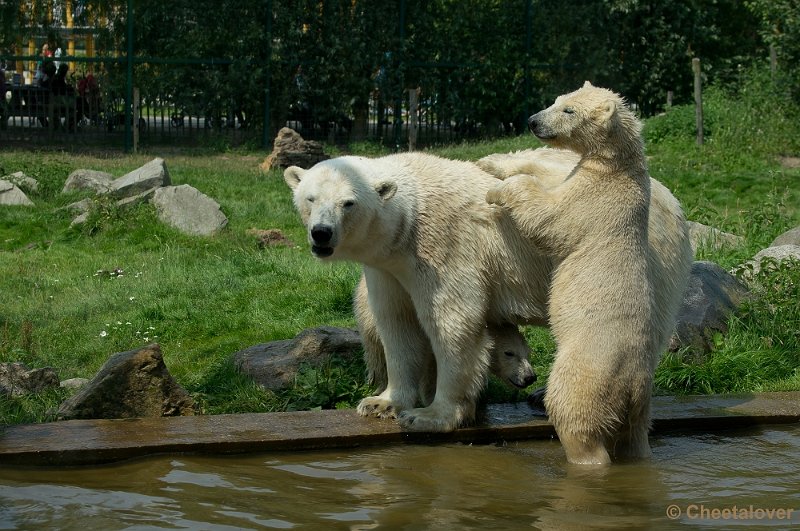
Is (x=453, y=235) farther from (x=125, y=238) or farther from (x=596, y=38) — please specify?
(x=596, y=38)

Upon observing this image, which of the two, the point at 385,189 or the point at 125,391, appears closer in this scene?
the point at 385,189

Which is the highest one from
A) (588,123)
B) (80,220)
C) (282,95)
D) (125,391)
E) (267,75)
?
(267,75)

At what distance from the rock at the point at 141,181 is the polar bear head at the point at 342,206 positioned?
678 cm

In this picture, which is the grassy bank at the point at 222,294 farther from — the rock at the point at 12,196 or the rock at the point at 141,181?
the rock at the point at 141,181

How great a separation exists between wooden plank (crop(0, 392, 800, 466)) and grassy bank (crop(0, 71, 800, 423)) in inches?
20.0

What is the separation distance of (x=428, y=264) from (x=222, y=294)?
3548 millimetres

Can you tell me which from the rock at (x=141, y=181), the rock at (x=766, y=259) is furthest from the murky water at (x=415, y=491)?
the rock at (x=141, y=181)

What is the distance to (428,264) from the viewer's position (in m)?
5.29

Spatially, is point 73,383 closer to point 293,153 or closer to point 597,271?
point 597,271

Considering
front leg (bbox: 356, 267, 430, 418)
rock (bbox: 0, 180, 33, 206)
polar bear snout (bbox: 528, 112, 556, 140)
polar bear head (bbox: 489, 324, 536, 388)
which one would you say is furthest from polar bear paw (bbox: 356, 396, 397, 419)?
rock (bbox: 0, 180, 33, 206)

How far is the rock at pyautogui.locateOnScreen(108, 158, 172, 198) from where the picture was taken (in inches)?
459

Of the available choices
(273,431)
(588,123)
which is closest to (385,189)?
(588,123)

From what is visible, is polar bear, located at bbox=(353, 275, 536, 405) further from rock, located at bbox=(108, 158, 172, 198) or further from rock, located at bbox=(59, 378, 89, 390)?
rock, located at bbox=(108, 158, 172, 198)

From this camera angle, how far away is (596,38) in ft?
71.8
